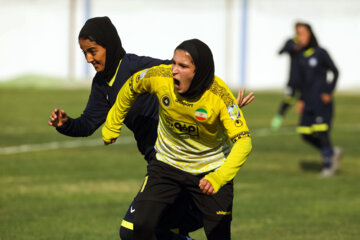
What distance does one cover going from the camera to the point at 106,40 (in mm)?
6617

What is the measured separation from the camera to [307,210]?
10.3 metres

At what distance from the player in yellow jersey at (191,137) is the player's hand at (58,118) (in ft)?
1.66

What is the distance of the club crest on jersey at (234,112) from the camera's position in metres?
5.74

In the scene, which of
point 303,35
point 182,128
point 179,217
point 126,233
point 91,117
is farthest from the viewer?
point 303,35

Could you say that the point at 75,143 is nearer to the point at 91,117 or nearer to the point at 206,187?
the point at 91,117

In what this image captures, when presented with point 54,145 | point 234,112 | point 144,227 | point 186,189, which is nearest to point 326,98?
point 54,145

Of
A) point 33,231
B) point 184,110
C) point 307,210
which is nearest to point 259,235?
point 307,210

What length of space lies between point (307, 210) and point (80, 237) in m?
3.36

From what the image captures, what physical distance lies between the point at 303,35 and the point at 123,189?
4.03 meters

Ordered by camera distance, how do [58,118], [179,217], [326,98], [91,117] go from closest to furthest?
[179,217], [58,118], [91,117], [326,98]

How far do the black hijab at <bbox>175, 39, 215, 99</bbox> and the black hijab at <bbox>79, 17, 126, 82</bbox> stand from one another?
3.37 ft

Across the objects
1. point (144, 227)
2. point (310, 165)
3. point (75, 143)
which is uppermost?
point (144, 227)

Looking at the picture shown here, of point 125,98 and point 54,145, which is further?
point 54,145

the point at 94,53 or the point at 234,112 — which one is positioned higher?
the point at 94,53
